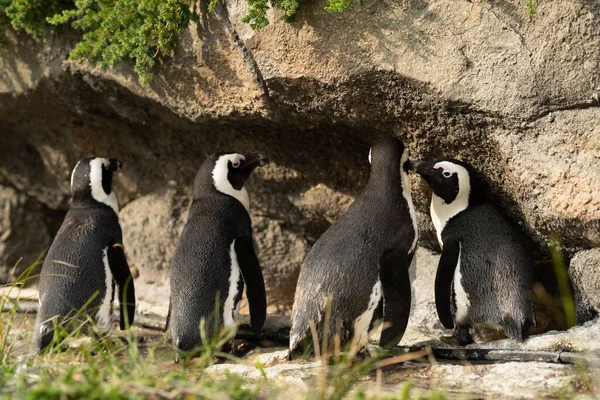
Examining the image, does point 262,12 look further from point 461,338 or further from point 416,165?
point 461,338

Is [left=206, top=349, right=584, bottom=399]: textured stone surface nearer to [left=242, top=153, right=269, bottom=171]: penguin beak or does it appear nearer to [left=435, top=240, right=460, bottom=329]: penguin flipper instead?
[left=435, top=240, right=460, bottom=329]: penguin flipper

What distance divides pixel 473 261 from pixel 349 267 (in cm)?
59

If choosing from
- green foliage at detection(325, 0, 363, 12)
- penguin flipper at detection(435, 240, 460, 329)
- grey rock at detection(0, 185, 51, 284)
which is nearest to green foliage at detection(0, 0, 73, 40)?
grey rock at detection(0, 185, 51, 284)

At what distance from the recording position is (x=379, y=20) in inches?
133

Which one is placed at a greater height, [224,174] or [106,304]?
[224,174]

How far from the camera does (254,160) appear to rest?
4.14m

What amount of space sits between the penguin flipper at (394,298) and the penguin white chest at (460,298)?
0.31m

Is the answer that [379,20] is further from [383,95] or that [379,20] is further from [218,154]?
[218,154]

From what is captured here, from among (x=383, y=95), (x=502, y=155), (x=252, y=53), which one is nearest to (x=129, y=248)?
(x=252, y=53)

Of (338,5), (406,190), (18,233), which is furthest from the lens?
(18,233)

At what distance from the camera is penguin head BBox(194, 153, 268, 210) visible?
4141mm

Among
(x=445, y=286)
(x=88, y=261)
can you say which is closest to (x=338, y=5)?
(x=445, y=286)

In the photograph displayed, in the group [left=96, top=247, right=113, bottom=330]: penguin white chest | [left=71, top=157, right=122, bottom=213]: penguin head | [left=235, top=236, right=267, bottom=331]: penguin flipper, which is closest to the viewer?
[left=235, top=236, right=267, bottom=331]: penguin flipper

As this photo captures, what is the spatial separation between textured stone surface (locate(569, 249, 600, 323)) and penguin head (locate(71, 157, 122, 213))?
7.89 feet
